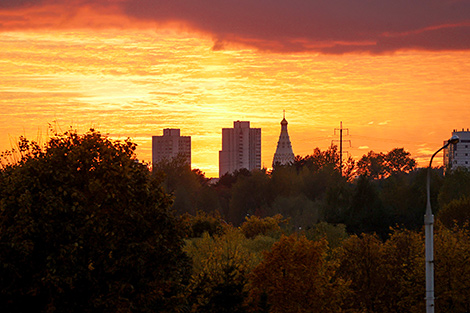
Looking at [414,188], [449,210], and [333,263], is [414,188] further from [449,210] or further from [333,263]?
[333,263]

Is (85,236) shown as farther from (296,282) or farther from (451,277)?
(451,277)

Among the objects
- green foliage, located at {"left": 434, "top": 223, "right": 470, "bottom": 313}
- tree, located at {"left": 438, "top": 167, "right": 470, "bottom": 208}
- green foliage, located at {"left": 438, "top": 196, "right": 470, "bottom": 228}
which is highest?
tree, located at {"left": 438, "top": 167, "right": 470, "bottom": 208}

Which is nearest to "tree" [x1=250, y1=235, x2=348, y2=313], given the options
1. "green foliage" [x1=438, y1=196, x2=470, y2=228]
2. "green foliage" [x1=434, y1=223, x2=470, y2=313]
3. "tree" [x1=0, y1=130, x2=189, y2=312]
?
"green foliage" [x1=434, y1=223, x2=470, y2=313]

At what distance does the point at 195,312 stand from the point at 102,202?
32.8ft

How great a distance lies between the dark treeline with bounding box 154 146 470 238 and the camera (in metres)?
85.2

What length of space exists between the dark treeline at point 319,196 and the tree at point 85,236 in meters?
53.8

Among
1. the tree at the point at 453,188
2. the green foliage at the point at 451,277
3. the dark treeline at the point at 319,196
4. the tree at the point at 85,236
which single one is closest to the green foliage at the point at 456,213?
the dark treeline at the point at 319,196

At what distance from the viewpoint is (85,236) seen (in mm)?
29625

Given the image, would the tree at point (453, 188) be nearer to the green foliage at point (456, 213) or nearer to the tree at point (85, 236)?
the green foliage at point (456, 213)

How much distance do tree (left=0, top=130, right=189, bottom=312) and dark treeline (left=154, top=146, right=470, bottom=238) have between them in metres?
53.8

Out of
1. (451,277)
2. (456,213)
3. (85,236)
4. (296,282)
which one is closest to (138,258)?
(85,236)

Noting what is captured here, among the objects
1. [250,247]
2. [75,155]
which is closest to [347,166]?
[250,247]

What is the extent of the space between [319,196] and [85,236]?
120 meters

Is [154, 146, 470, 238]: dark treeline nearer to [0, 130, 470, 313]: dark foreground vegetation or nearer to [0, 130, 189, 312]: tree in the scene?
[0, 130, 470, 313]: dark foreground vegetation
